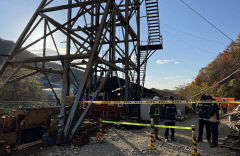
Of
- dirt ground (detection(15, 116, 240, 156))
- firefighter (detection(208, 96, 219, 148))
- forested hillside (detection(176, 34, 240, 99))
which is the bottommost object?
dirt ground (detection(15, 116, 240, 156))

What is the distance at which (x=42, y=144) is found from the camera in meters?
6.99

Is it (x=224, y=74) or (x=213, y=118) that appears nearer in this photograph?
(x=213, y=118)

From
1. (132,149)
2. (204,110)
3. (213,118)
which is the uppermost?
(204,110)

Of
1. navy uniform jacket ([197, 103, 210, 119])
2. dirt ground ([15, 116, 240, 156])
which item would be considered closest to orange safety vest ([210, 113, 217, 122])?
navy uniform jacket ([197, 103, 210, 119])

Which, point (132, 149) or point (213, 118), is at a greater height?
point (213, 118)

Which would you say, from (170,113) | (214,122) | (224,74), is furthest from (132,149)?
(224,74)

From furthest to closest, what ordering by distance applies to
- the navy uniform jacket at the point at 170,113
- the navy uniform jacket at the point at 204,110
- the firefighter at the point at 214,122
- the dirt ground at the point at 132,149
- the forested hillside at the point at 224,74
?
the forested hillside at the point at 224,74 < the navy uniform jacket at the point at 170,113 < the navy uniform jacket at the point at 204,110 < the firefighter at the point at 214,122 < the dirt ground at the point at 132,149

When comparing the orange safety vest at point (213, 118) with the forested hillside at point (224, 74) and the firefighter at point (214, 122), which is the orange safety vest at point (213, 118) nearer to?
the firefighter at point (214, 122)

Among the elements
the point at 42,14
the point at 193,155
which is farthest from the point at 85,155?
the point at 42,14

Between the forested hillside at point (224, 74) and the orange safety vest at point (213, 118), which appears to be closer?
the orange safety vest at point (213, 118)

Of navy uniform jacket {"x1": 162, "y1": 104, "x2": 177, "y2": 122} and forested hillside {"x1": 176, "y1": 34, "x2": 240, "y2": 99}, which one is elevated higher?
forested hillside {"x1": 176, "y1": 34, "x2": 240, "y2": 99}

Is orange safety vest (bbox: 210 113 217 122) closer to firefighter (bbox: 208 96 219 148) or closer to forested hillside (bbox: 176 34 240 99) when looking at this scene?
firefighter (bbox: 208 96 219 148)

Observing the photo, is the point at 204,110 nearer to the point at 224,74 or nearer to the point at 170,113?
the point at 170,113

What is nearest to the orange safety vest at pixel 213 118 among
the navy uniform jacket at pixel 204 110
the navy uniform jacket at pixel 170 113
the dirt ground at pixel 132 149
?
the navy uniform jacket at pixel 204 110
